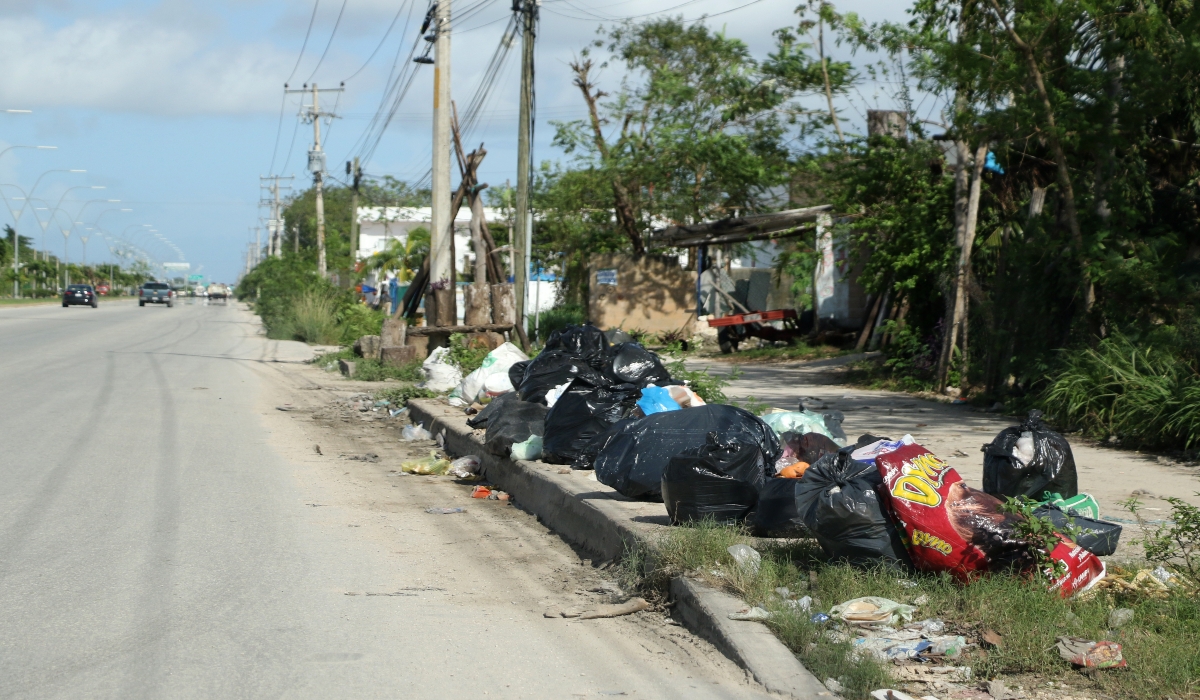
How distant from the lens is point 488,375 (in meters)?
11.2

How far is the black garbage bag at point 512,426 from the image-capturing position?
801 cm

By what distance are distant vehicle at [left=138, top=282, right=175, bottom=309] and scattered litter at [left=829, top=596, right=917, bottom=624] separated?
3087 inches

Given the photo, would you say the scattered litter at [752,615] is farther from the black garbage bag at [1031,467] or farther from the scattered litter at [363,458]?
the scattered litter at [363,458]

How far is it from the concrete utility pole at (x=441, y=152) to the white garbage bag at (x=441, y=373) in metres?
2.65

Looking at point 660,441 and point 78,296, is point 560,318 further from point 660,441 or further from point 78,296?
point 78,296

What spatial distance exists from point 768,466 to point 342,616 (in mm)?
2513

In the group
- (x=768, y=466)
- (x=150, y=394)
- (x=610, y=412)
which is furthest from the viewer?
(x=150, y=394)

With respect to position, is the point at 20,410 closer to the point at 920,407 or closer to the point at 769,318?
the point at 920,407

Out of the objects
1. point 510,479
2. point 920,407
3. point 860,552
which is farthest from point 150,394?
point 860,552

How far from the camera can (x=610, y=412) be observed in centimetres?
753

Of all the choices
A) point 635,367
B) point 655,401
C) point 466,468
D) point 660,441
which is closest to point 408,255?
point 466,468

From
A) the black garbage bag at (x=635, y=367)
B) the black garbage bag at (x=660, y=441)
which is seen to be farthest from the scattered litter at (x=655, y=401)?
the black garbage bag at (x=660, y=441)

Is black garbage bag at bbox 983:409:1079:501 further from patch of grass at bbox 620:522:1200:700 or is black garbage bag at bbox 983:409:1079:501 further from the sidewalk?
patch of grass at bbox 620:522:1200:700

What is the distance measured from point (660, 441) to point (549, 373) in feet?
9.84
